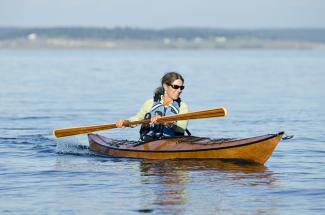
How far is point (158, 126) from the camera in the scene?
54.5 feet

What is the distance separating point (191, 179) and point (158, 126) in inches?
88.4

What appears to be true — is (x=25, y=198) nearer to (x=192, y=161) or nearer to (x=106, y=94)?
(x=192, y=161)

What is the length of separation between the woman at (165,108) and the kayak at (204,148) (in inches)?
10.8

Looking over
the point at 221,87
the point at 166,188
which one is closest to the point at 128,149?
the point at 166,188

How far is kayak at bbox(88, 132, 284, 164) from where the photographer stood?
15.5 m

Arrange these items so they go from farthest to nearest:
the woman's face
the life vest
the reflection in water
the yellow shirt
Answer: the yellow shirt, the life vest, the woman's face, the reflection in water

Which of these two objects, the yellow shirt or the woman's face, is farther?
the yellow shirt

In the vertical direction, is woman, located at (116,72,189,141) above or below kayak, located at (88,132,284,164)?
above

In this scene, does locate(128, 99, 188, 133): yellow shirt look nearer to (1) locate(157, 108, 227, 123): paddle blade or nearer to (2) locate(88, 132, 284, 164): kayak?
(2) locate(88, 132, 284, 164): kayak

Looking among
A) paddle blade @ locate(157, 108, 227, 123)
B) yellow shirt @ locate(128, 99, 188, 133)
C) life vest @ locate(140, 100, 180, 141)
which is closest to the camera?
paddle blade @ locate(157, 108, 227, 123)

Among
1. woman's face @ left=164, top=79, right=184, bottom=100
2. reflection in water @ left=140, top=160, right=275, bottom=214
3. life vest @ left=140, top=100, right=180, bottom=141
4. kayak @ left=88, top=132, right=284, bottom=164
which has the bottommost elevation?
reflection in water @ left=140, top=160, right=275, bottom=214

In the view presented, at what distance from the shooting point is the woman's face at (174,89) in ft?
51.4

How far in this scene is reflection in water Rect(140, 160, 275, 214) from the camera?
12.6 meters

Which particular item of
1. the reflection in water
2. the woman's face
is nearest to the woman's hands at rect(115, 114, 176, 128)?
the woman's face
